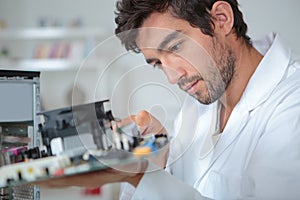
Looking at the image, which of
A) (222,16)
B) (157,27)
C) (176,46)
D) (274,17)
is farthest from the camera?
(274,17)

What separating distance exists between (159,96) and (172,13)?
0.18 m

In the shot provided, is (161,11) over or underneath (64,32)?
underneath

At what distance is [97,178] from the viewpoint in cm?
52

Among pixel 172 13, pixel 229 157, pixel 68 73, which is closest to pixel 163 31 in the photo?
pixel 172 13

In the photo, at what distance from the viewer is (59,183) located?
0.52m

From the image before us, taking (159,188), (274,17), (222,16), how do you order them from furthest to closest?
(274,17), (222,16), (159,188)

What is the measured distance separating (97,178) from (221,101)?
0.52 meters

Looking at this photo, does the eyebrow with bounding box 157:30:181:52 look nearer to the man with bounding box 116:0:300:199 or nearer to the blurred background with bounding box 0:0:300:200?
the man with bounding box 116:0:300:199

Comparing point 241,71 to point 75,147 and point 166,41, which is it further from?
point 75,147

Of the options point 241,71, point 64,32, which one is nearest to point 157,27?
point 241,71

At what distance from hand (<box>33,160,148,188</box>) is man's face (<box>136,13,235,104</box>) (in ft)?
0.74

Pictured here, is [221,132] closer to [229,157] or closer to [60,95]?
[229,157]

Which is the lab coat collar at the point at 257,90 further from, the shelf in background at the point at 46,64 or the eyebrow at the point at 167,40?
the shelf in background at the point at 46,64

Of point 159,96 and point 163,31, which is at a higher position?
point 163,31
